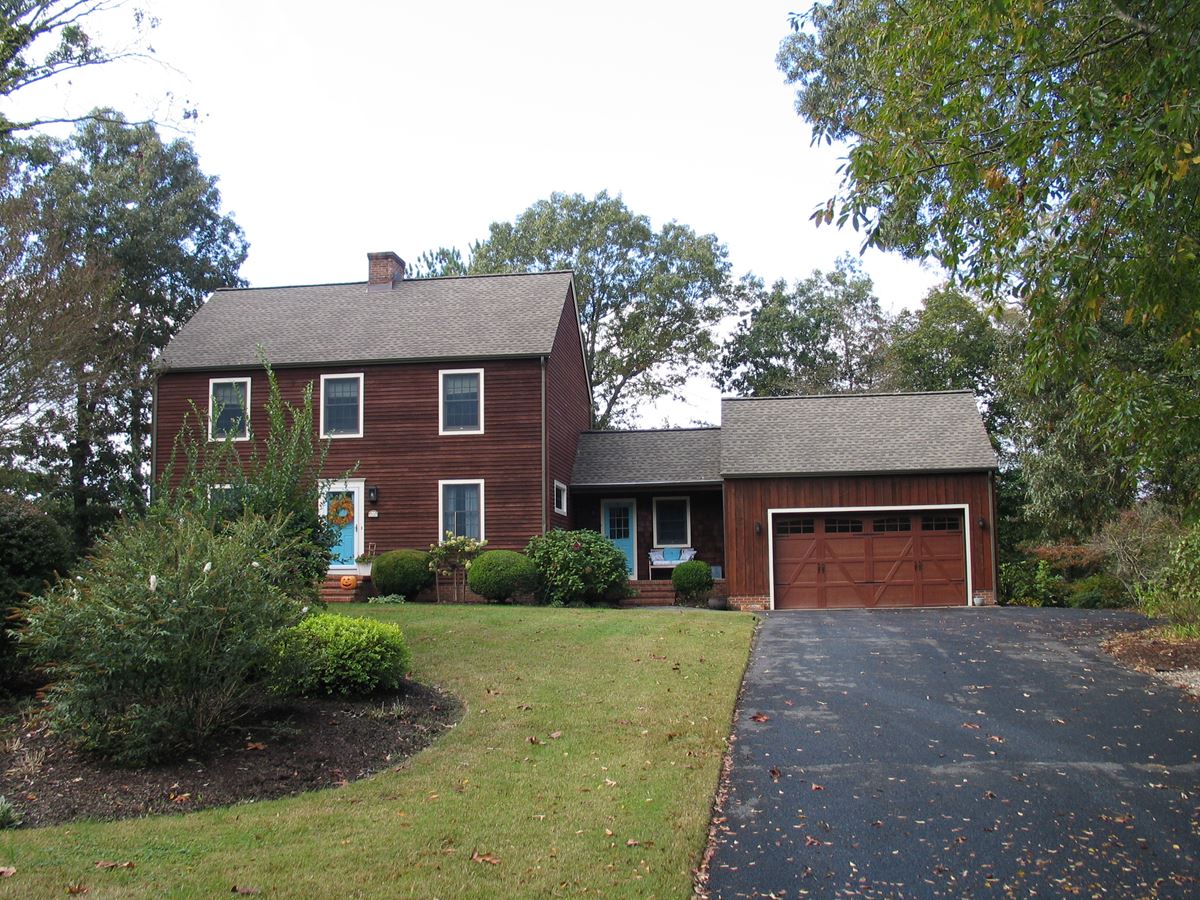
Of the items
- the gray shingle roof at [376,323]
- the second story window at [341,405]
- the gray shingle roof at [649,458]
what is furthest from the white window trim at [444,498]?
the gray shingle roof at [649,458]

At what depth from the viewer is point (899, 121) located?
26.8ft

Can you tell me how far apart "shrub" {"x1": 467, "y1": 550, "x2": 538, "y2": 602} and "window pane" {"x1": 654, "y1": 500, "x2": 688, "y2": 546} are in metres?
4.83

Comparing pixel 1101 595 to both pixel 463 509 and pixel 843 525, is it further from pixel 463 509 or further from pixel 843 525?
pixel 463 509

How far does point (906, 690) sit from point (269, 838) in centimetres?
696

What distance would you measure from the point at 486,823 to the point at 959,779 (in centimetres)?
344

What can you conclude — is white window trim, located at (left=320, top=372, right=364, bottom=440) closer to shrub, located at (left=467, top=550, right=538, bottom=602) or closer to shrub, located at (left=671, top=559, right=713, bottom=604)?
shrub, located at (left=467, top=550, right=538, bottom=602)

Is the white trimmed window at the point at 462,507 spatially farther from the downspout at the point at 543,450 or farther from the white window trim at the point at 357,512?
the white window trim at the point at 357,512

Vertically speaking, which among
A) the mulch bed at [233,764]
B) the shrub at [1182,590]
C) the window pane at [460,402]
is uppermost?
the window pane at [460,402]

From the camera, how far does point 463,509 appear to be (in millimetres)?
21172

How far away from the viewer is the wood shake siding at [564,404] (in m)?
21.6

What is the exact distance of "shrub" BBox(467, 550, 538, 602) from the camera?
18.9 metres

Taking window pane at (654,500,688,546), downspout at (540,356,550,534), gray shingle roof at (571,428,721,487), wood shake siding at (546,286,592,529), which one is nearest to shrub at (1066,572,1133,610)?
gray shingle roof at (571,428,721,487)

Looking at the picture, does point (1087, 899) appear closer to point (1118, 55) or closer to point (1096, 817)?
point (1096, 817)

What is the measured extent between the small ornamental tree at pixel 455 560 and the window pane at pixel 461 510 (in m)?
0.57
